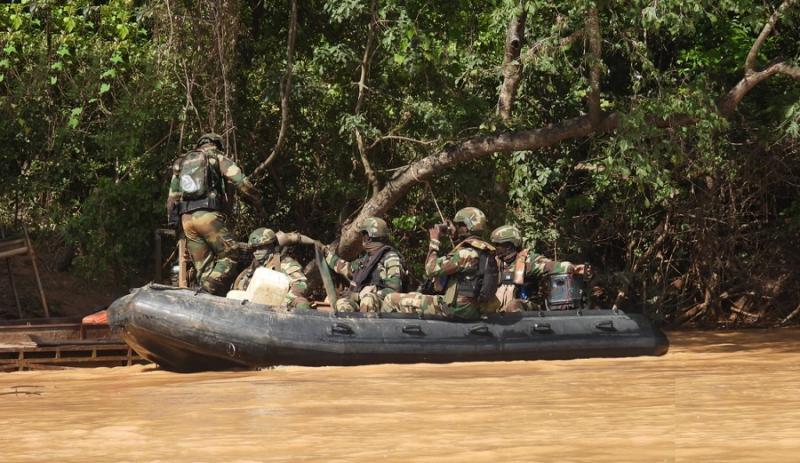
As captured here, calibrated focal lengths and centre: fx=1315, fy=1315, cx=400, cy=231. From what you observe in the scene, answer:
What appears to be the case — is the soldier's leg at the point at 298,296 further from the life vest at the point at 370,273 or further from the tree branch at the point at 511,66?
the tree branch at the point at 511,66

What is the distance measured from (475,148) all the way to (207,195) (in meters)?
3.16

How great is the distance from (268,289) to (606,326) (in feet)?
10.3

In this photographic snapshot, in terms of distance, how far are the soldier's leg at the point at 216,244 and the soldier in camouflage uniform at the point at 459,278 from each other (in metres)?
1.90

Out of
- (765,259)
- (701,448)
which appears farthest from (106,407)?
(765,259)

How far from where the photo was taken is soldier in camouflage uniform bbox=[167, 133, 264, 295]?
42.2 ft

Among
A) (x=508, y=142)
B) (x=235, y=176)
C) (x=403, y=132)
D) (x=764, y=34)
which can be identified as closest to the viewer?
(x=235, y=176)

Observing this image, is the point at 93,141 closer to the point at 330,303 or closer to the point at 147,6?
the point at 147,6

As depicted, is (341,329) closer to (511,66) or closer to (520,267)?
(520,267)

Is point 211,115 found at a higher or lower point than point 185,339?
higher

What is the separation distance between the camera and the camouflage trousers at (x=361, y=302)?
11.7 m

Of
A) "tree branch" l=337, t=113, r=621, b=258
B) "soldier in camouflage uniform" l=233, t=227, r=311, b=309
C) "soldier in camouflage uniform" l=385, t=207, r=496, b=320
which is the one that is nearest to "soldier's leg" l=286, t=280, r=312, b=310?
"soldier in camouflage uniform" l=233, t=227, r=311, b=309

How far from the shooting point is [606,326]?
1218 cm

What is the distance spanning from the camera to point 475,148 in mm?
14430

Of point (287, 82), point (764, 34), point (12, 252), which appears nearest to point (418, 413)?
point (12, 252)
